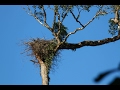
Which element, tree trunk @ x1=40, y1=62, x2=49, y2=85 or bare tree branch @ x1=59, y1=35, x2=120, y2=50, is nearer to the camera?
tree trunk @ x1=40, y1=62, x2=49, y2=85

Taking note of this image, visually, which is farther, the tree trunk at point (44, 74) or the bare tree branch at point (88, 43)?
the bare tree branch at point (88, 43)

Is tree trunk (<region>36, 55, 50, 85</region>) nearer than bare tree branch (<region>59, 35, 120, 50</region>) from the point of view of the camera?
Yes

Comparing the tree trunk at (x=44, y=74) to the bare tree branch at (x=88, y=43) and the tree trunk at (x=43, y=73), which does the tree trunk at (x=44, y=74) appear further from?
the bare tree branch at (x=88, y=43)

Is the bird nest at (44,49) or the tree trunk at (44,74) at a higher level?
the bird nest at (44,49)

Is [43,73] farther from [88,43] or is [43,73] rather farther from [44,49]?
[88,43]

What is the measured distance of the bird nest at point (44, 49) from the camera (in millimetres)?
12295

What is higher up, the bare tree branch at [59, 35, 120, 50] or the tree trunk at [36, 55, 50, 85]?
the bare tree branch at [59, 35, 120, 50]

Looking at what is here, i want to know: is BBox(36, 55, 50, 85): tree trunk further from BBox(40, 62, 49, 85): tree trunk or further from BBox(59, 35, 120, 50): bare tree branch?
BBox(59, 35, 120, 50): bare tree branch

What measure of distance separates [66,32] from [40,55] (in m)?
2.26

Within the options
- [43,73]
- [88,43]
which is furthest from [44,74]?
[88,43]

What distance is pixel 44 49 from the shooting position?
1238cm

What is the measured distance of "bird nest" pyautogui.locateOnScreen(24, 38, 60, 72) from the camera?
484 inches
